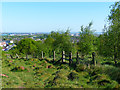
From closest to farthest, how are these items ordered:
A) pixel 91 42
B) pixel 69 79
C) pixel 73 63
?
pixel 69 79
pixel 73 63
pixel 91 42

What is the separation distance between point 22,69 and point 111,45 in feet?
46.4

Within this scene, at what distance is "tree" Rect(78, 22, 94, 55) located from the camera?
26938 millimetres

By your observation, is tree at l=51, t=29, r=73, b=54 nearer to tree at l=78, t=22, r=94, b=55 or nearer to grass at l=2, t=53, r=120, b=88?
tree at l=78, t=22, r=94, b=55

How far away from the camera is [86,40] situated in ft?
88.6

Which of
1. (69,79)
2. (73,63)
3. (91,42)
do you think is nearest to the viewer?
(69,79)

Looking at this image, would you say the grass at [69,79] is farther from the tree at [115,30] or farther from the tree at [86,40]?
the tree at [86,40]

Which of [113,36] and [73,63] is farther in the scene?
[73,63]

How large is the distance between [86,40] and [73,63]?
6.53 meters

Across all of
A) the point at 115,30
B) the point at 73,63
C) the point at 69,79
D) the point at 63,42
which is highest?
the point at 115,30

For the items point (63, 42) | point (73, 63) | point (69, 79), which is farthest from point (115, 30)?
point (63, 42)

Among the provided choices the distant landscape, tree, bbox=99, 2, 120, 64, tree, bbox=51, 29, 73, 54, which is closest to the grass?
the distant landscape

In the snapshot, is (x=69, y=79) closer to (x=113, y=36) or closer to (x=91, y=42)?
(x=113, y=36)

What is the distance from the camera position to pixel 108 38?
1572 centimetres

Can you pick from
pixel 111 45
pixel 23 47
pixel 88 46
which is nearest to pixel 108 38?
pixel 111 45
